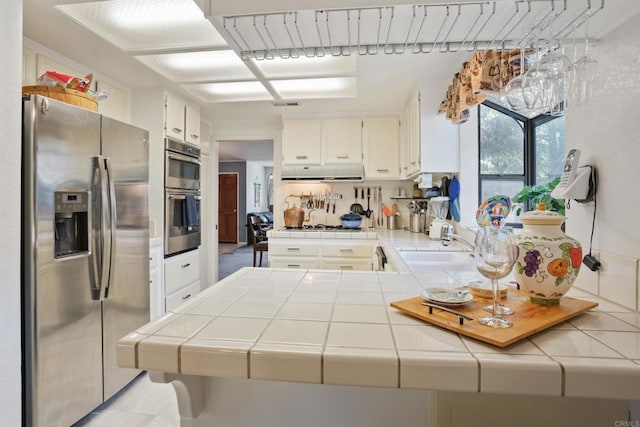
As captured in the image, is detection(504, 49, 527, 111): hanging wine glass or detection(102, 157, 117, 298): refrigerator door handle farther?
detection(102, 157, 117, 298): refrigerator door handle

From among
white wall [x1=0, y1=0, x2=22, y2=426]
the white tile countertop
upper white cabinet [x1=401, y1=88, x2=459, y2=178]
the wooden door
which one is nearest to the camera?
the white tile countertop

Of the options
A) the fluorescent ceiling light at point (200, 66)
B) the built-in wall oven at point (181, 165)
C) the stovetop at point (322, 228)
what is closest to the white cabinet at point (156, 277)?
the built-in wall oven at point (181, 165)

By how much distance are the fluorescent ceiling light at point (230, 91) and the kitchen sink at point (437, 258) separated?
6.08ft

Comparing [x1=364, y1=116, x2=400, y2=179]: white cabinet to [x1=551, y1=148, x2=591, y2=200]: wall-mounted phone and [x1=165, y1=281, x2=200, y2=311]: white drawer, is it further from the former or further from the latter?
[x1=551, y1=148, x2=591, y2=200]: wall-mounted phone

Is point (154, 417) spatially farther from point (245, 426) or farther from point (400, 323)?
point (400, 323)

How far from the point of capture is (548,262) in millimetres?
887

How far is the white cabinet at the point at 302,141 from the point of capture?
12.4 ft

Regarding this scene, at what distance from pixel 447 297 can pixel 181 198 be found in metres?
2.80

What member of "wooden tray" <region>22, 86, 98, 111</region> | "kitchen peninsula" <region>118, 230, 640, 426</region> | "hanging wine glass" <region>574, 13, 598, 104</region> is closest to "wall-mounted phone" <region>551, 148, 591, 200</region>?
"hanging wine glass" <region>574, 13, 598, 104</region>

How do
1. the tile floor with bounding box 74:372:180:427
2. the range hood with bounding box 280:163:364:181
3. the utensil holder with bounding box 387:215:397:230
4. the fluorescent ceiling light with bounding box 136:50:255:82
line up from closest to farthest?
the tile floor with bounding box 74:372:180:427 → the fluorescent ceiling light with bounding box 136:50:255:82 → the range hood with bounding box 280:163:364:181 → the utensil holder with bounding box 387:215:397:230

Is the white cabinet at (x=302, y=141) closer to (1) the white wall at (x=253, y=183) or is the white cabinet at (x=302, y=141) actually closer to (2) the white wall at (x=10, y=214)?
(2) the white wall at (x=10, y=214)

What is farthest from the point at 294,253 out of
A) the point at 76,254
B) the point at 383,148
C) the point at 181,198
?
the point at 76,254

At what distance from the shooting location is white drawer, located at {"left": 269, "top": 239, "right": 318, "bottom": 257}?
351 centimetres

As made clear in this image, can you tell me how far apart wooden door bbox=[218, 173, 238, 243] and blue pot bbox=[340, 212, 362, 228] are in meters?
6.13
